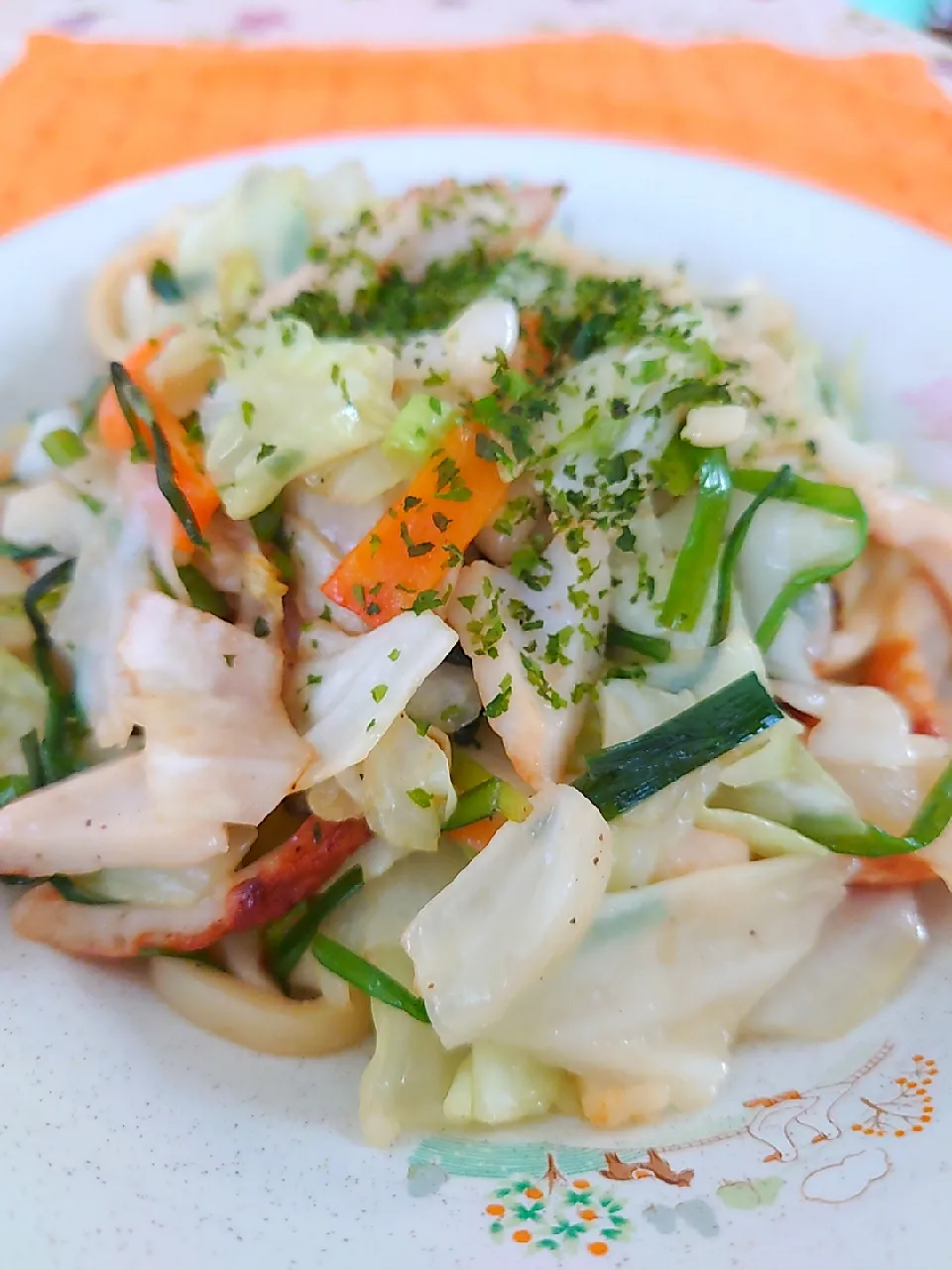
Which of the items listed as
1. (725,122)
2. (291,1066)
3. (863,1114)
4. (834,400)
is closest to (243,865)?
(291,1066)

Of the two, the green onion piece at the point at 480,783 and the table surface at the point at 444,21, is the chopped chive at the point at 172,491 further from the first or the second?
the table surface at the point at 444,21

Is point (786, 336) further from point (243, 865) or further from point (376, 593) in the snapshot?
point (243, 865)

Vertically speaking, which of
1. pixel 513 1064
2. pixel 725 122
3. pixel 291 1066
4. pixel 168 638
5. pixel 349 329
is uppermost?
pixel 725 122

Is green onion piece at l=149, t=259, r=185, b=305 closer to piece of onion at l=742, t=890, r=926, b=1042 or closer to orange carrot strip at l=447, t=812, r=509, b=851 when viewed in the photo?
orange carrot strip at l=447, t=812, r=509, b=851

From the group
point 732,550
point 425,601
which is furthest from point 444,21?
point 425,601

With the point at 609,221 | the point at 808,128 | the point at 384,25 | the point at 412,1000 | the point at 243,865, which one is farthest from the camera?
the point at 384,25

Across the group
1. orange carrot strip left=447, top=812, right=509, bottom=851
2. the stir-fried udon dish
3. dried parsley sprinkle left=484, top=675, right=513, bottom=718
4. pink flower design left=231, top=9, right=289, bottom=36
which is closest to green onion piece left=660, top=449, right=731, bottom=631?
the stir-fried udon dish
